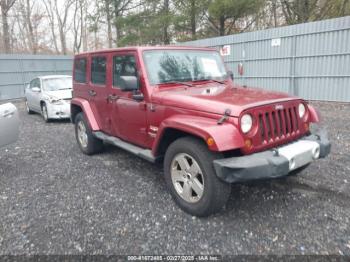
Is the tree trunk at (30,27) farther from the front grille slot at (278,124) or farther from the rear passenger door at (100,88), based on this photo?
the front grille slot at (278,124)

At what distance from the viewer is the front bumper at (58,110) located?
8.65 m

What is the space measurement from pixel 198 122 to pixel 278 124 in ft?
2.80

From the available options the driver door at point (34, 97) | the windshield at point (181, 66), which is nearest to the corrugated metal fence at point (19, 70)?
the driver door at point (34, 97)

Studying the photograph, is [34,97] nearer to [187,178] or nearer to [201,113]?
[187,178]

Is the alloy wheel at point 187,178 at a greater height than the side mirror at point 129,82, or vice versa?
the side mirror at point 129,82

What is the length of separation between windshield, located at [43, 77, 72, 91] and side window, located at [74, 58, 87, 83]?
4127mm

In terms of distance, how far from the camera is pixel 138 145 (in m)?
4.05

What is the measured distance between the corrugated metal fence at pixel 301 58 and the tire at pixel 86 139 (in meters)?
7.95

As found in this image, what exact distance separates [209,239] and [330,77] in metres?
8.65

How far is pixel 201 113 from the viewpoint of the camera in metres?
2.96

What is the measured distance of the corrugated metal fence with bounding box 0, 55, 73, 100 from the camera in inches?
590

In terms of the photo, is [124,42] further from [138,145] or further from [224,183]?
[224,183]

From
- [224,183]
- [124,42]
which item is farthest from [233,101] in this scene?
[124,42]

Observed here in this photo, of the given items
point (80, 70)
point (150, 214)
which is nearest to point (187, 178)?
point (150, 214)
